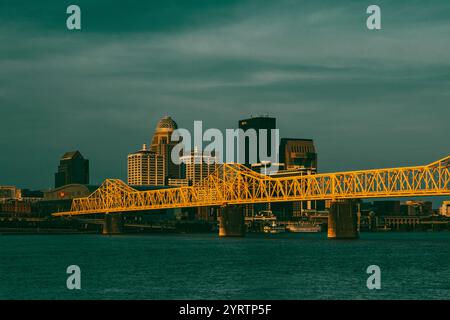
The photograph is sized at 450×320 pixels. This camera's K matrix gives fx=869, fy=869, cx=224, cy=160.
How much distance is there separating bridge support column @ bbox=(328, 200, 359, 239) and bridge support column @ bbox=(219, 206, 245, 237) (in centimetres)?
3118

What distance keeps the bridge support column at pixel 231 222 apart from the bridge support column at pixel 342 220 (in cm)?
3118

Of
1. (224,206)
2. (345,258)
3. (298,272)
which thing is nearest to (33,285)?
(298,272)

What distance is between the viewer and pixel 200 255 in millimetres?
111875

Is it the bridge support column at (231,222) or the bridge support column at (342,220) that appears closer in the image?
the bridge support column at (342,220)

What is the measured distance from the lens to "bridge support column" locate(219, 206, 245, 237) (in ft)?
623

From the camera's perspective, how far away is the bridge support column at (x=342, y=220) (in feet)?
528

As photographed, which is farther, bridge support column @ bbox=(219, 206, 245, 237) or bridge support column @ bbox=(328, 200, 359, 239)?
bridge support column @ bbox=(219, 206, 245, 237)

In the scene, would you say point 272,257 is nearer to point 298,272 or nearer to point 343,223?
point 298,272

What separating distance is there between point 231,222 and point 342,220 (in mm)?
36480

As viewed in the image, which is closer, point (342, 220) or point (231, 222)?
point (342, 220)

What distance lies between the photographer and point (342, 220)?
161625 millimetres

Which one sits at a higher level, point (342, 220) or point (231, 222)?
point (342, 220)

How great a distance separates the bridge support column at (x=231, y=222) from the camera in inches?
7480
